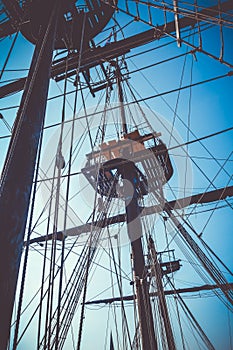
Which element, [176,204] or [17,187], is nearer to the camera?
[17,187]

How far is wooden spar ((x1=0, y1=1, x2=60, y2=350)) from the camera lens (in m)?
1.27

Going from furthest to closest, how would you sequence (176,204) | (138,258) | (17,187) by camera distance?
1. (176,204)
2. (138,258)
3. (17,187)

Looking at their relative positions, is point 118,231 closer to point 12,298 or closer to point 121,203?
point 121,203

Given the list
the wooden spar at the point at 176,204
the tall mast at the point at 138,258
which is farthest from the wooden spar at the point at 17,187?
the wooden spar at the point at 176,204

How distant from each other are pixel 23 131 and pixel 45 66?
89 centimetres

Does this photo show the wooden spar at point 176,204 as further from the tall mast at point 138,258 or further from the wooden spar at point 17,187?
the wooden spar at point 17,187

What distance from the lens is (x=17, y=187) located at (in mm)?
1594

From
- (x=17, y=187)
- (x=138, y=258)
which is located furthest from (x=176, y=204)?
(x=17, y=187)

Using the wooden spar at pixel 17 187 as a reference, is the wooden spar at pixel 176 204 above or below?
above

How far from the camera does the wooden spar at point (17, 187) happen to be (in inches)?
50.2

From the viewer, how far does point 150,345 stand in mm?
5883

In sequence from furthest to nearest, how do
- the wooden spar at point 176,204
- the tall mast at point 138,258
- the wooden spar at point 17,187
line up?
the wooden spar at point 176,204, the tall mast at point 138,258, the wooden spar at point 17,187

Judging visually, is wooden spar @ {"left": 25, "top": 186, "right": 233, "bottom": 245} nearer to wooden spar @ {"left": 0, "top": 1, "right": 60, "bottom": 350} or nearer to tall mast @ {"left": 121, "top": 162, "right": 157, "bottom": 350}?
tall mast @ {"left": 121, "top": 162, "right": 157, "bottom": 350}

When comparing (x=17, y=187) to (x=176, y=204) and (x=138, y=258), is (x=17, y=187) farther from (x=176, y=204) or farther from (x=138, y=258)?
(x=176, y=204)
